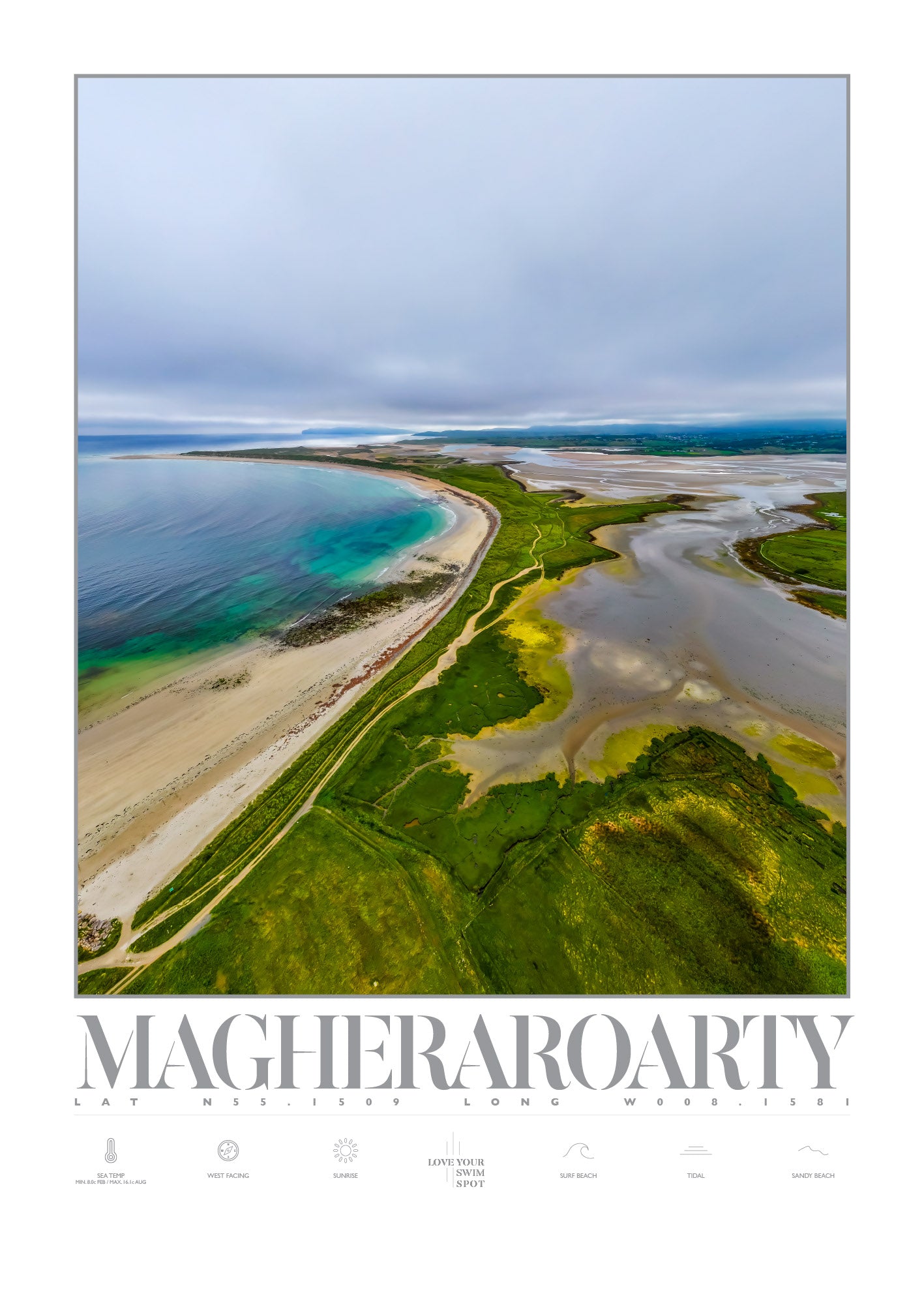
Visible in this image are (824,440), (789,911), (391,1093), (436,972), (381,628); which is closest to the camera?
(391,1093)

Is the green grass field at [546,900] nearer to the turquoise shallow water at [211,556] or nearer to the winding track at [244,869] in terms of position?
the winding track at [244,869]

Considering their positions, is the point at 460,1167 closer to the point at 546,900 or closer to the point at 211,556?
the point at 546,900

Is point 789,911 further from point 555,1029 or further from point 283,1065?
point 283,1065

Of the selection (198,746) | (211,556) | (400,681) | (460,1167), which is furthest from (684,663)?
(211,556)

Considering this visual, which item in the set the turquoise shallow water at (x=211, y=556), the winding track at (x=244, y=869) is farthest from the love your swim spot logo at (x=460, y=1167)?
the turquoise shallow water at (x=211, y=556)

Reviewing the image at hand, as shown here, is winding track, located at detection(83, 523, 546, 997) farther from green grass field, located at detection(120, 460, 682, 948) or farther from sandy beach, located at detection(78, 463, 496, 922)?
sandy beach, located at detection(78, 463, 496, 922)

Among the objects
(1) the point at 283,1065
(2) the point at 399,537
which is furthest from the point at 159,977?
(2) the point at 399,537
